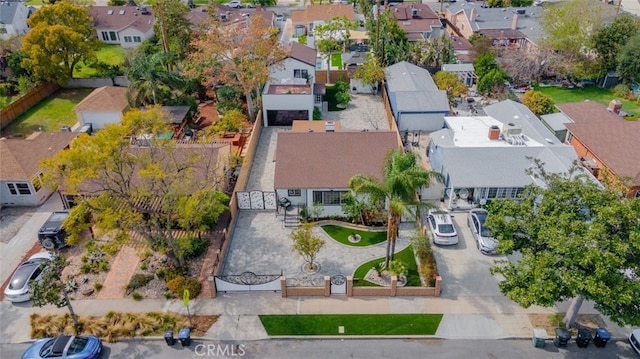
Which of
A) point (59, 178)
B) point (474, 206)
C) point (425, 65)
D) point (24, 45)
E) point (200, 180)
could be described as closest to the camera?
point (59, 178)

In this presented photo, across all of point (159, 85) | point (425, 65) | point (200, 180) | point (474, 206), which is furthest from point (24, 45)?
point (474, 206)

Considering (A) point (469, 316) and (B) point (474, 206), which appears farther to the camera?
(B) point (474, 206)

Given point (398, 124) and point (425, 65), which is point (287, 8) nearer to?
point (425, 65)

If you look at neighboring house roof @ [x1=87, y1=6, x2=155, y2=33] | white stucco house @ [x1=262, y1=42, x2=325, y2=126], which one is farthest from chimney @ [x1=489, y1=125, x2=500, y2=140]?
neighboring house roof @ [x1=87, y1=6, x2=155, y2=33]

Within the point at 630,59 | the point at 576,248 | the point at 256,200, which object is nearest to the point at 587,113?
the point at 630,59

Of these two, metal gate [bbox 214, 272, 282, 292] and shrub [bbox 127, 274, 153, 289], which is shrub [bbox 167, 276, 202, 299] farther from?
shrub [bbox 127, 274, 153, 289]

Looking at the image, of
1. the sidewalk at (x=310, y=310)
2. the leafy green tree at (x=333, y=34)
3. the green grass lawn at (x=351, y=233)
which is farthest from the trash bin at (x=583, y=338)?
the leafy green tree at (x=333, y=34)

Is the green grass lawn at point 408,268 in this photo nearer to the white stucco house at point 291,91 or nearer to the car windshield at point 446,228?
the car windshield at point 446,228
